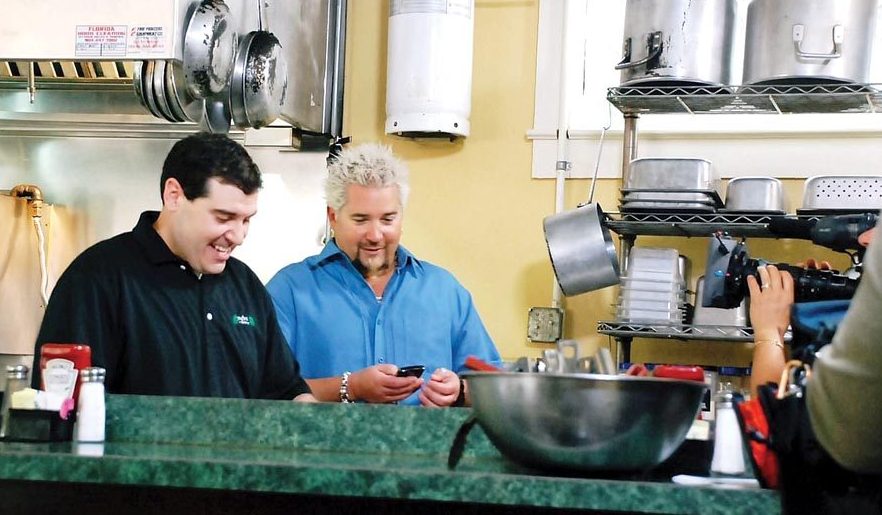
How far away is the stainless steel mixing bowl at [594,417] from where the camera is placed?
1.83 metres

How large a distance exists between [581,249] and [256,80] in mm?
1146

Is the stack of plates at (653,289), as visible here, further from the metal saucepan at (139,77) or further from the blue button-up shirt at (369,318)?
the metal saucepan at (139,77)

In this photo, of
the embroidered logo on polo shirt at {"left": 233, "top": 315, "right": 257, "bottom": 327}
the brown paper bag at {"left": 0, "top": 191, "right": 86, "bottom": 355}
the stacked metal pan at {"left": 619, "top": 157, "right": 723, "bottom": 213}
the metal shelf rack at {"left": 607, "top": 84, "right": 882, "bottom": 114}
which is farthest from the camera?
the brown paper bag at {"left": 0, "top": 191, "right": 86, "bottom": 355}

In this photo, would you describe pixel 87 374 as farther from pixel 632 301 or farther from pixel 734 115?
pixel 734 115

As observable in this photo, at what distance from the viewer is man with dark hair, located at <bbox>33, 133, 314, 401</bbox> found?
2.73 m

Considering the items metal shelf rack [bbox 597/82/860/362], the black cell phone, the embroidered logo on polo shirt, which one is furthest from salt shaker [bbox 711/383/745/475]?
metal shelf rack [bbox 597/82/860/362]

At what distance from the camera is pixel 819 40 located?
356 cm

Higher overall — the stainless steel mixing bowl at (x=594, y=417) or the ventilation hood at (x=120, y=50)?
the ventilation hood at (x=120, y=50)

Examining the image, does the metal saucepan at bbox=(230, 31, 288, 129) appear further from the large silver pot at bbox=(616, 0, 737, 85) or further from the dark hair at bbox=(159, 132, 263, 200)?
the large silver pot at bbox=(616, 0, 737, 85)

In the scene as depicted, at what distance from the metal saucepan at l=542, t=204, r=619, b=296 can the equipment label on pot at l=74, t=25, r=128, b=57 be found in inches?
57.5

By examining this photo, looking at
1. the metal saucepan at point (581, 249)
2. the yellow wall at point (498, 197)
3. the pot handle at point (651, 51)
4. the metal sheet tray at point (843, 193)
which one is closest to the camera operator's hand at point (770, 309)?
the metal sheet tray at point (843, 193)

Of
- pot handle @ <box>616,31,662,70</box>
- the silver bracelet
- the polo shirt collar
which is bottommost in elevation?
the silver bracelet

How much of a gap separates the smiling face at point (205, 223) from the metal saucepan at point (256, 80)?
67 centimetres

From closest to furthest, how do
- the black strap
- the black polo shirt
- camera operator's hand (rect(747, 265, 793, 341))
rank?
the black strap → the black polo shirt → camera operator's hand (rect(747, 265, 793, 341))
